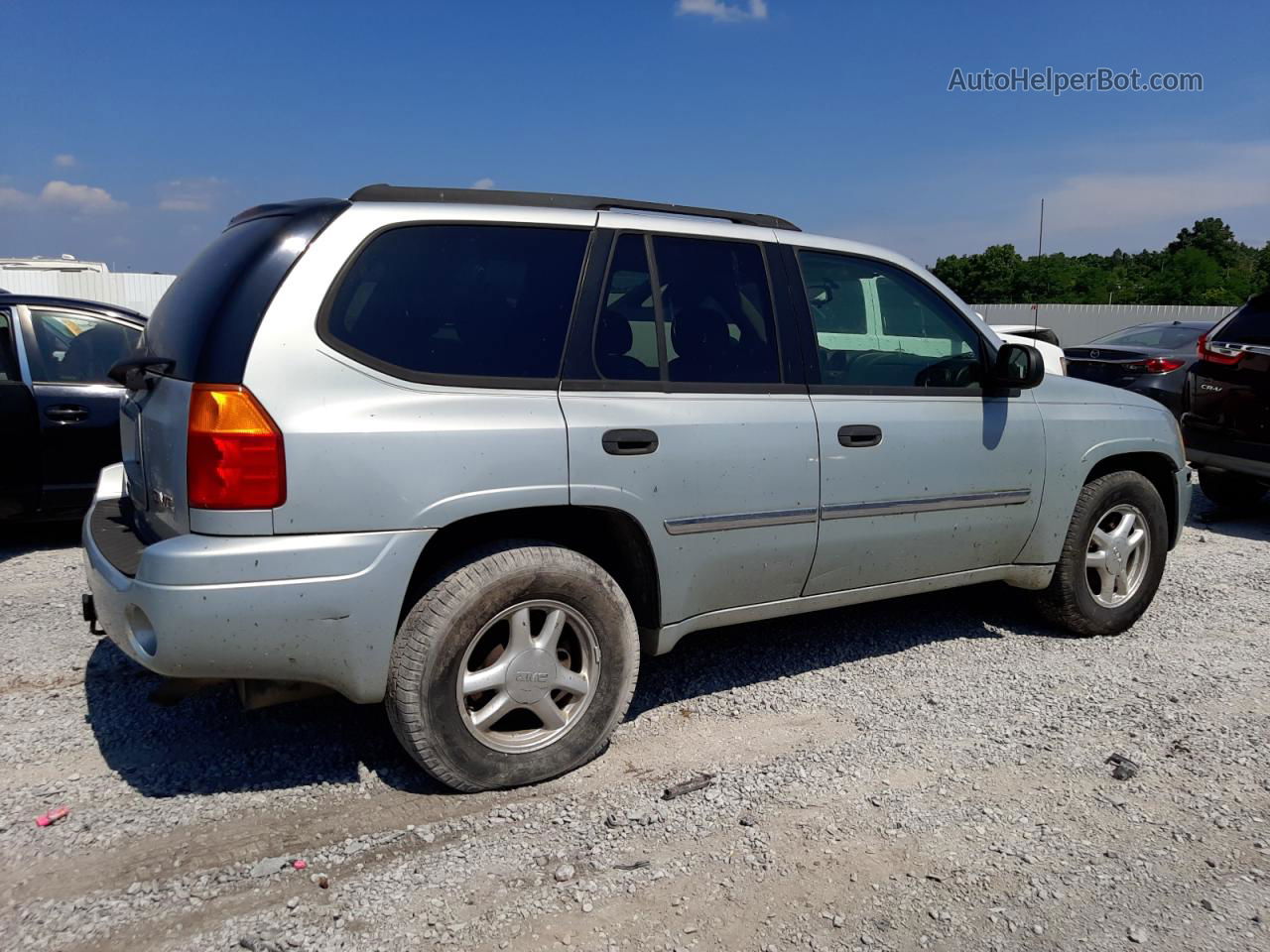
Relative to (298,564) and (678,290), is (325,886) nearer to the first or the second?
(298,564)

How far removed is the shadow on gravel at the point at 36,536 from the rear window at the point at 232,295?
3869mm

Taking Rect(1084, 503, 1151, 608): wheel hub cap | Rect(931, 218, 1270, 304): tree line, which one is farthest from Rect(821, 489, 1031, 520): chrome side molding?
Rect(931, 218, 1270, 304): tree line

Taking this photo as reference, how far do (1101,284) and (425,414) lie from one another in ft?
177

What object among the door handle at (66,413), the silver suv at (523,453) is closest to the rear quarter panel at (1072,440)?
the silver suv at (523,453)

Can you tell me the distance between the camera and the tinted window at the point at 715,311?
360cm

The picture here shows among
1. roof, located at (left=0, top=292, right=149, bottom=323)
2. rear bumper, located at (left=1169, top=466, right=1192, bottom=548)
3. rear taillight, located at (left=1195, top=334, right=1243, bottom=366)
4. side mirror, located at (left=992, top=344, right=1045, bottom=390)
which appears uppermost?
roof, located at (left=0, top=292, right=149, bottom=323)

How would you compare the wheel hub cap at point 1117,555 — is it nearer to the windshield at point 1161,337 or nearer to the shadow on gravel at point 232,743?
the shadow on gravel at point 232,743

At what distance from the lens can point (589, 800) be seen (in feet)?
10.7

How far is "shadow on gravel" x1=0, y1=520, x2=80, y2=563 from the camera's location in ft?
20.8

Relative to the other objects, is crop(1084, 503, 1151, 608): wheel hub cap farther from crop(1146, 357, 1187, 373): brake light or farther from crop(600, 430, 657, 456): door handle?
crop(1146, 357, 1187, 373): brake light

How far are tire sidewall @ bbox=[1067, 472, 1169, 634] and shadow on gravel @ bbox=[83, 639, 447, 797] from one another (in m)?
3.17

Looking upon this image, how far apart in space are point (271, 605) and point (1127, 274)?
57161 millimetres

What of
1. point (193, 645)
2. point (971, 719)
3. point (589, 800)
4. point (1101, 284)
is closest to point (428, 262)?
point (193, 645)

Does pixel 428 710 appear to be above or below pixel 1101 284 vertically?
below
